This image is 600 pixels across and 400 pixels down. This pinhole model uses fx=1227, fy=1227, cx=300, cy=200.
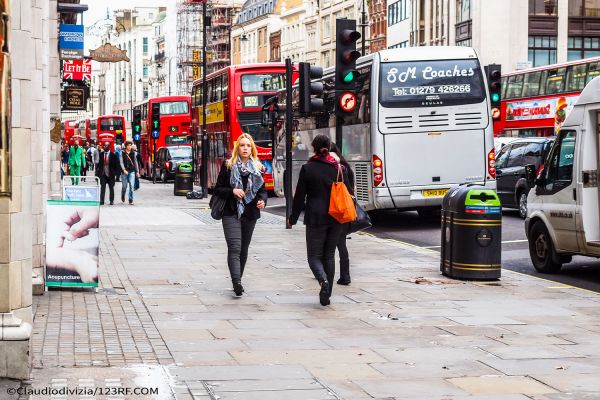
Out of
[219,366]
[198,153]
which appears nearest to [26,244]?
[219,366]

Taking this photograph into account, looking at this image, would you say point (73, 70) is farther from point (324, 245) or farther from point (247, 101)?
point (324, 245)

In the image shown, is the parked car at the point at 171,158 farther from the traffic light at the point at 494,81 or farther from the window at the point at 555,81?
the traffic light at the point at 494,81

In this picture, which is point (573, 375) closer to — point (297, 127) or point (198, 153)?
point (297, 127)

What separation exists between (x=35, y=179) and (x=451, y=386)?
17.9ft

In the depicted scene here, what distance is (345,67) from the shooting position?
57.2ft

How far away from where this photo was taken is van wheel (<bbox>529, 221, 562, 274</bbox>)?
50.4 feet

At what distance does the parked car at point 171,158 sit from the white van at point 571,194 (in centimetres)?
3949

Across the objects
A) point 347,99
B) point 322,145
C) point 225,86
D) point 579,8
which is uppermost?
point 579,8

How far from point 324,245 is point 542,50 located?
56.8 metres

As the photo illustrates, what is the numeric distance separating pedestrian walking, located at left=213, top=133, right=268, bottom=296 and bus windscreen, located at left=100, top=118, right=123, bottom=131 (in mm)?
74855

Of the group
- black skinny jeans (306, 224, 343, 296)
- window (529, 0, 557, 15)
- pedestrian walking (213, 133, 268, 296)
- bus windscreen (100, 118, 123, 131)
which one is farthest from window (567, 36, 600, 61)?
black skinny jeans (306, 224, 343, 296)

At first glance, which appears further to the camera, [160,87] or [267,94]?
[160,87]

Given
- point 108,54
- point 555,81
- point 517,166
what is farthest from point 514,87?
point 108,54

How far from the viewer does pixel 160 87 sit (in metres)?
143
